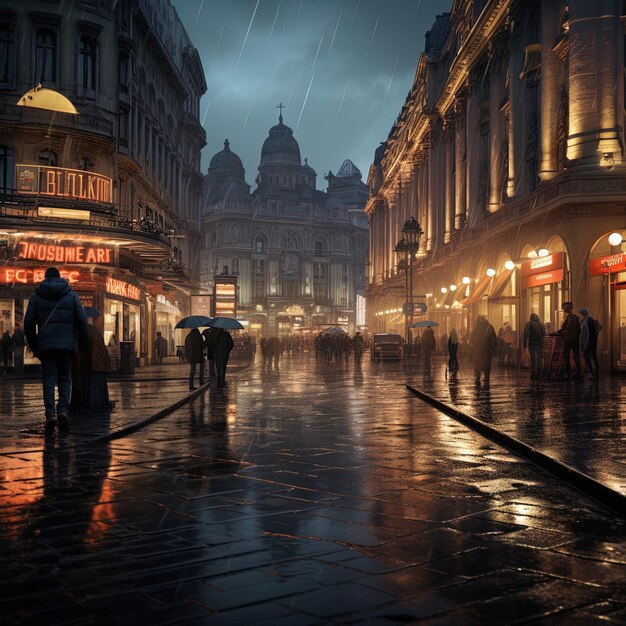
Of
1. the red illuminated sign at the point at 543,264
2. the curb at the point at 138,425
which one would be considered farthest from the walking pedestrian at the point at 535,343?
the curb at the point at 138,425

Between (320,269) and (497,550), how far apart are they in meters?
116

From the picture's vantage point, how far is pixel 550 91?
102 feet

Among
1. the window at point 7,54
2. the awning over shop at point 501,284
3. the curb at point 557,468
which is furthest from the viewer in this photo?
the awning over shop at point 501,284

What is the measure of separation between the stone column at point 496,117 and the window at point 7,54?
68.9 ft

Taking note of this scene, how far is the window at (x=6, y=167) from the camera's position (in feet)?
98.1

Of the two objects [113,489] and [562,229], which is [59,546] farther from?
[562,229]

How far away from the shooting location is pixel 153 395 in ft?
57.3

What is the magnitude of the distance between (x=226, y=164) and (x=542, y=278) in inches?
4467

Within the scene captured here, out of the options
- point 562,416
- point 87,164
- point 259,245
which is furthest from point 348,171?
point 562,416

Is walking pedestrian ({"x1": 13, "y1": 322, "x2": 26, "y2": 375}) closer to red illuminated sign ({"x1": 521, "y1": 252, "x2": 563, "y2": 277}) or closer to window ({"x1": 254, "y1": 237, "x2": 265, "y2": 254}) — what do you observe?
red illuminated sign ({"x1": 521, "y1": 252, "x2": 563, "y2": 277})

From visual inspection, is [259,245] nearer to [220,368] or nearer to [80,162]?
[80,162]

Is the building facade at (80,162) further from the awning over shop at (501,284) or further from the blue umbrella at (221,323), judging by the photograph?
the awning over shop at (501,284)

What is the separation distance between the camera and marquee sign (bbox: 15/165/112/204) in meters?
28.4

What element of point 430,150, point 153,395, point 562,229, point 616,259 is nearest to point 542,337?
point 616,259
